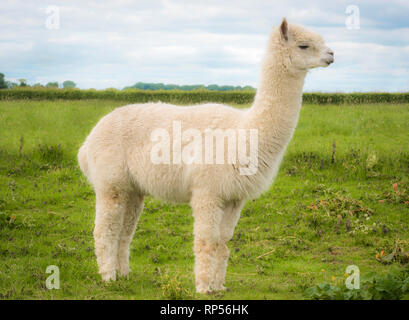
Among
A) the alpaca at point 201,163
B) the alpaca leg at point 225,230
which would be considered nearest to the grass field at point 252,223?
the alpaca leg at point 225,230

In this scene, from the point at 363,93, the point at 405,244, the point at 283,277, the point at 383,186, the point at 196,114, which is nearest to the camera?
the point at 196,114

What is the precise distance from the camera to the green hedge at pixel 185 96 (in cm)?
2084

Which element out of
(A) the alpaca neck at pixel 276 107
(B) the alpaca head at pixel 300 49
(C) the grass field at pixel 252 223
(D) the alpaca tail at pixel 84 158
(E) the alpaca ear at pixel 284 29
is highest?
(E) the alpaca ear at pixel 284 29

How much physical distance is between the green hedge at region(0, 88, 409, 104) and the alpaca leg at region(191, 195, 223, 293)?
14.3m

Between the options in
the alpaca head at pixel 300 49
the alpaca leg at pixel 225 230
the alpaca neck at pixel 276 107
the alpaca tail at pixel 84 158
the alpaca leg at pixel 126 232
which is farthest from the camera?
the alpaca tail at pixel 84 158

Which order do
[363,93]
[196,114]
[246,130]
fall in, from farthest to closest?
[363,93]
[196,114]
[246,130]

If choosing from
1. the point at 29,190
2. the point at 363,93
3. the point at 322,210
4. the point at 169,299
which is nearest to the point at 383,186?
the point at 322,210

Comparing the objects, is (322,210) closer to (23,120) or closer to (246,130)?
(246,130)

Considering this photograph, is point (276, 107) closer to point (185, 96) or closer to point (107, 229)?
point (107, 229)

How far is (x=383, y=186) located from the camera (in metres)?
11.1

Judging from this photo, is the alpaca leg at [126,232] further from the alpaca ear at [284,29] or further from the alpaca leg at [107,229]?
the alpaca ear at [284,29]

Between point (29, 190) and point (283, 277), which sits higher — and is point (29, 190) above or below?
above

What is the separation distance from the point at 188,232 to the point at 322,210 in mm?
2896

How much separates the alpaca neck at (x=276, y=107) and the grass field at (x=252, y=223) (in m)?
1.87
